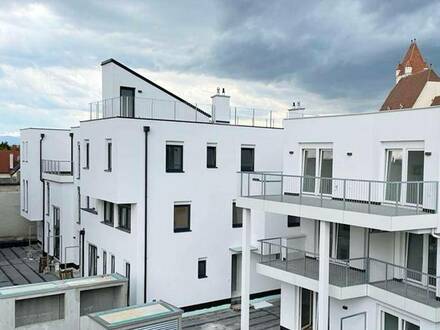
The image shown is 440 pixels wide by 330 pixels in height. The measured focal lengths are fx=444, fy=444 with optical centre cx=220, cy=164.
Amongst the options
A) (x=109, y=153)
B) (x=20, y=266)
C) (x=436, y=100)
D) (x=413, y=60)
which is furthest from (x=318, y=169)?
(x=413, y=60)

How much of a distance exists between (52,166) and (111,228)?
9446mm

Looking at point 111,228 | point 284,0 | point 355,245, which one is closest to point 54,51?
point 111,228

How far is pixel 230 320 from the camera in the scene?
15.2 m

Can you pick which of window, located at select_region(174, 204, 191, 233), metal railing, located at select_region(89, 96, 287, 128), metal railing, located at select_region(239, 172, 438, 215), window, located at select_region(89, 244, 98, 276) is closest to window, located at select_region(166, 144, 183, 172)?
window, located at select_region(174, 204, 191, 233)

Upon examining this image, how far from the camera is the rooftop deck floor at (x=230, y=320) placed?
1450 cm

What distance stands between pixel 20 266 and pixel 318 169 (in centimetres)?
1733

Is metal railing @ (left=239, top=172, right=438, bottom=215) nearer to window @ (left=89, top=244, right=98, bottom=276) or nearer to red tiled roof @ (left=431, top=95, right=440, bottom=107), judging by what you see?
window @ (left=89, top=244, right=98, bottom=276)

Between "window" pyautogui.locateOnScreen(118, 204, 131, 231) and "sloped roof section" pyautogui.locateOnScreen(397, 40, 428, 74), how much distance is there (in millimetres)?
58976

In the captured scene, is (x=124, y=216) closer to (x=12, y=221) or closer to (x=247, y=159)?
(x=247, y=159)

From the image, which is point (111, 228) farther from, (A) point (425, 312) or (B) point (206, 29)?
(A) point (425, 312)

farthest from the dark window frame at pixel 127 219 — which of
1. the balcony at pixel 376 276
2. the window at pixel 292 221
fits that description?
the window at pixel 292 221

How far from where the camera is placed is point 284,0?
13219 millimetres

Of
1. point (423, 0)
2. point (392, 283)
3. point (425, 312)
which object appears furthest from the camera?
point (423, 0)

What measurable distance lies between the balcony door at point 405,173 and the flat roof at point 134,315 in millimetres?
6520
